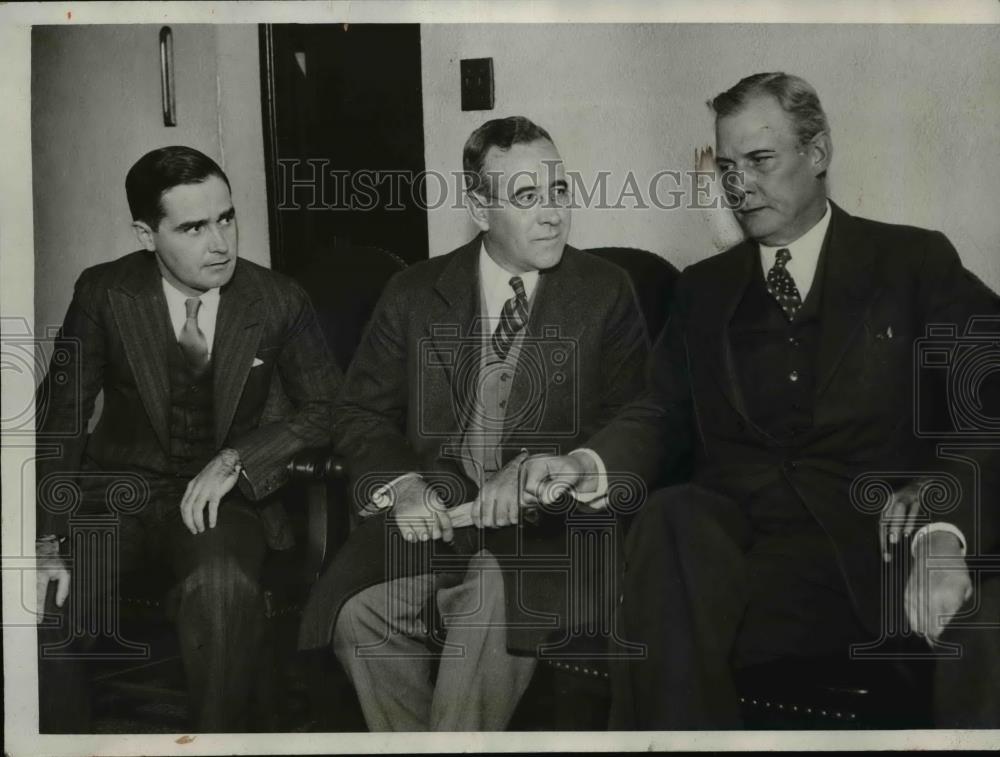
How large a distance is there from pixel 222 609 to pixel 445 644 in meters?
0.59

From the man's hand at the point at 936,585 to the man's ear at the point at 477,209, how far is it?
138 centimetres

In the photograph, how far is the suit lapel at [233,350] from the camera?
2941 mm

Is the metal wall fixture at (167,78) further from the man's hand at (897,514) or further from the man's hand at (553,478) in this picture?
the man's hand at (897,514)

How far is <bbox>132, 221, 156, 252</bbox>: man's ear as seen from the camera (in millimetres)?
2938

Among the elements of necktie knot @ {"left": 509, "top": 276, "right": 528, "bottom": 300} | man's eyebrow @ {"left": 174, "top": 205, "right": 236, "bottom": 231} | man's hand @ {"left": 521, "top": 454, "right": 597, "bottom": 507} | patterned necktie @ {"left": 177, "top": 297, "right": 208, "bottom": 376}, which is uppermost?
man's eyebrow @ {"left": 174, "top": 205, "right": 236, "bottom": 231}

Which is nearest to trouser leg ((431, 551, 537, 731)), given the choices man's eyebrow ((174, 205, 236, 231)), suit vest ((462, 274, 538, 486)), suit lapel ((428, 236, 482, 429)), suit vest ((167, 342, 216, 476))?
suit vest ((462, 274, 538, 486))

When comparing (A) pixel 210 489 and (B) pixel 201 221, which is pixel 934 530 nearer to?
(A) pixel 210 489

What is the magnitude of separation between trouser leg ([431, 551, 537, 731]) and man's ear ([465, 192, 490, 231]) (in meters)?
0.86

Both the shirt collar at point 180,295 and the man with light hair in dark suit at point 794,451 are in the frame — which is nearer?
the man with light hair in dark suit at point 794,451

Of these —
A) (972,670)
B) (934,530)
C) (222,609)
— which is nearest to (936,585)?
(934,530)

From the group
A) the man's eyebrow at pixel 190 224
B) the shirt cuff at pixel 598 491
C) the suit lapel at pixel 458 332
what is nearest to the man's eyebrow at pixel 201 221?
the man's eyebrow at pixel 190 224

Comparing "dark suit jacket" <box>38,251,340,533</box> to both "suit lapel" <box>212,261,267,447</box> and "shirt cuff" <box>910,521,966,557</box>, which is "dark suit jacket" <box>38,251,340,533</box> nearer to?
"suit lapel" <box>212,261,267,447</box>

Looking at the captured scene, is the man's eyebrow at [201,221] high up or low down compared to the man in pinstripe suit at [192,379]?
up

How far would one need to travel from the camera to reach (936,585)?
2838 mm
